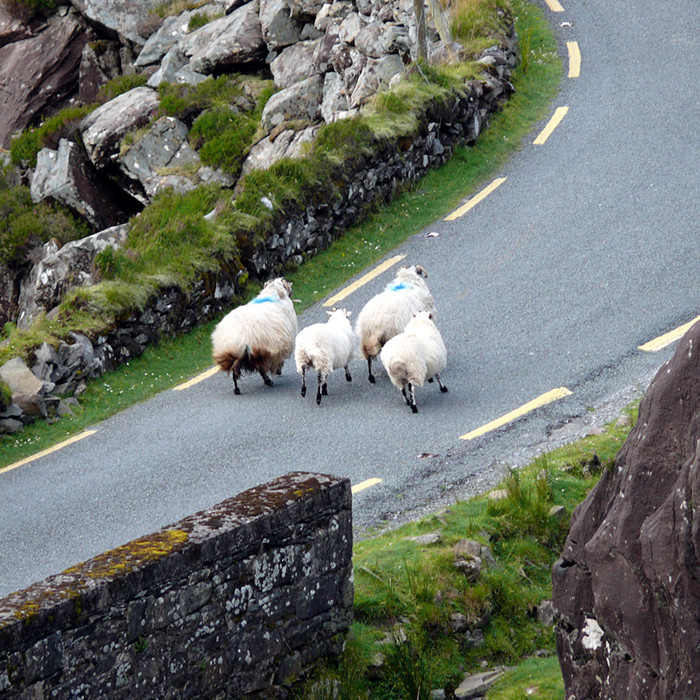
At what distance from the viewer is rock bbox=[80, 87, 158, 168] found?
69.5 feet

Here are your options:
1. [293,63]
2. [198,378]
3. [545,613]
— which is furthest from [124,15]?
[545,613]

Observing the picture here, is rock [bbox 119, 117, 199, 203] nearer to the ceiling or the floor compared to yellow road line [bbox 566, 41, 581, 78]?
nearer to the ceiling

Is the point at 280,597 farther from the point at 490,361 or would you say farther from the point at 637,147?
the point at 637,147

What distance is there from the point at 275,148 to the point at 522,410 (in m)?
10.0

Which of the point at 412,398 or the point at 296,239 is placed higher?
the point at 296,239

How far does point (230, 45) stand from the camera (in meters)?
22.2

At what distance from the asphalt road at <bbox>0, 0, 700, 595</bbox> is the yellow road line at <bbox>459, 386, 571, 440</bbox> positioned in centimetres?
9

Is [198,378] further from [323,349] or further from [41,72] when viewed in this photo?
[41,72]

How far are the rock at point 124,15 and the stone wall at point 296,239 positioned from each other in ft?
32.9

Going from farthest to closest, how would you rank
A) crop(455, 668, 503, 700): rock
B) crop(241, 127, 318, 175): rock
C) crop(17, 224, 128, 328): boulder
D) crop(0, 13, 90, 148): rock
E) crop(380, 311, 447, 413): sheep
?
crop(0, 13, 90, 148): rock → crop(241, 127, 318, 175): rock → crop(17, 224, 128, 328): boulder → crop(380, 311, 447, 413): sheep → crop(455, 668, 503, 700): rock

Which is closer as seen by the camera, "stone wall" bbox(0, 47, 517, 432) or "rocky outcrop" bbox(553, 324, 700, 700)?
"rocky outcrop" bbox(553, 324, 700, 700)

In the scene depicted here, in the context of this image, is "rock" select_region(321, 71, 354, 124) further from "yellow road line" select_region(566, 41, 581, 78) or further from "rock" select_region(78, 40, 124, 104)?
"rock" select_region(78, 40, 124, 104)

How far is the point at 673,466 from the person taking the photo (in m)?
4.81

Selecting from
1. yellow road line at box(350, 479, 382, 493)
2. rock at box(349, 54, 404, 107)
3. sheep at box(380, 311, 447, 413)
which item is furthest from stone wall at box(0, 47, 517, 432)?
yellow road line at box(350, 479, 382, 493)
